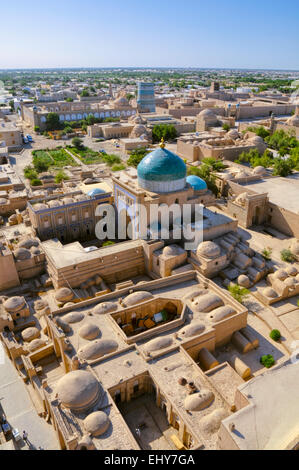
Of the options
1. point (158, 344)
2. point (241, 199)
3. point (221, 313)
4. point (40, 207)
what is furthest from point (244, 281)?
point (40, 207)

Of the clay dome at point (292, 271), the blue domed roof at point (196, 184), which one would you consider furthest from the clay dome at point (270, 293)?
the blue domed roof at point (196, 184)

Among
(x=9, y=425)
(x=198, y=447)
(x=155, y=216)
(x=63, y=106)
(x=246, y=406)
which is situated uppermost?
(x=63, y=106)

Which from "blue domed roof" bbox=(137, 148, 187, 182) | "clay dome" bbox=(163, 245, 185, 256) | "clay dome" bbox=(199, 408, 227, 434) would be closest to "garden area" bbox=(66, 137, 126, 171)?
"blue domed roof" bbox=(137, 148, 187, 182)

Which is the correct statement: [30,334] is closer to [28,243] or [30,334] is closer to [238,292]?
[28,243]

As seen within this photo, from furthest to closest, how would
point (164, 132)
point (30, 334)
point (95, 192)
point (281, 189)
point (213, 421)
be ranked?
point (164, 132)
point (281, 189)
point (95, 192)
point (30, 334)
point (213, 421)

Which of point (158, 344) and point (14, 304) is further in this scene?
point (14, 304)

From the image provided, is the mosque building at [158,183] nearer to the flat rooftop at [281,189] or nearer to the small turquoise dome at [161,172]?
the small turquoise dome at [161,172]

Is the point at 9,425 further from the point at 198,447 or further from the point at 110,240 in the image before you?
the point at 110,240

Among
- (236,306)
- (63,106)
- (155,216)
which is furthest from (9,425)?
(63,106)
